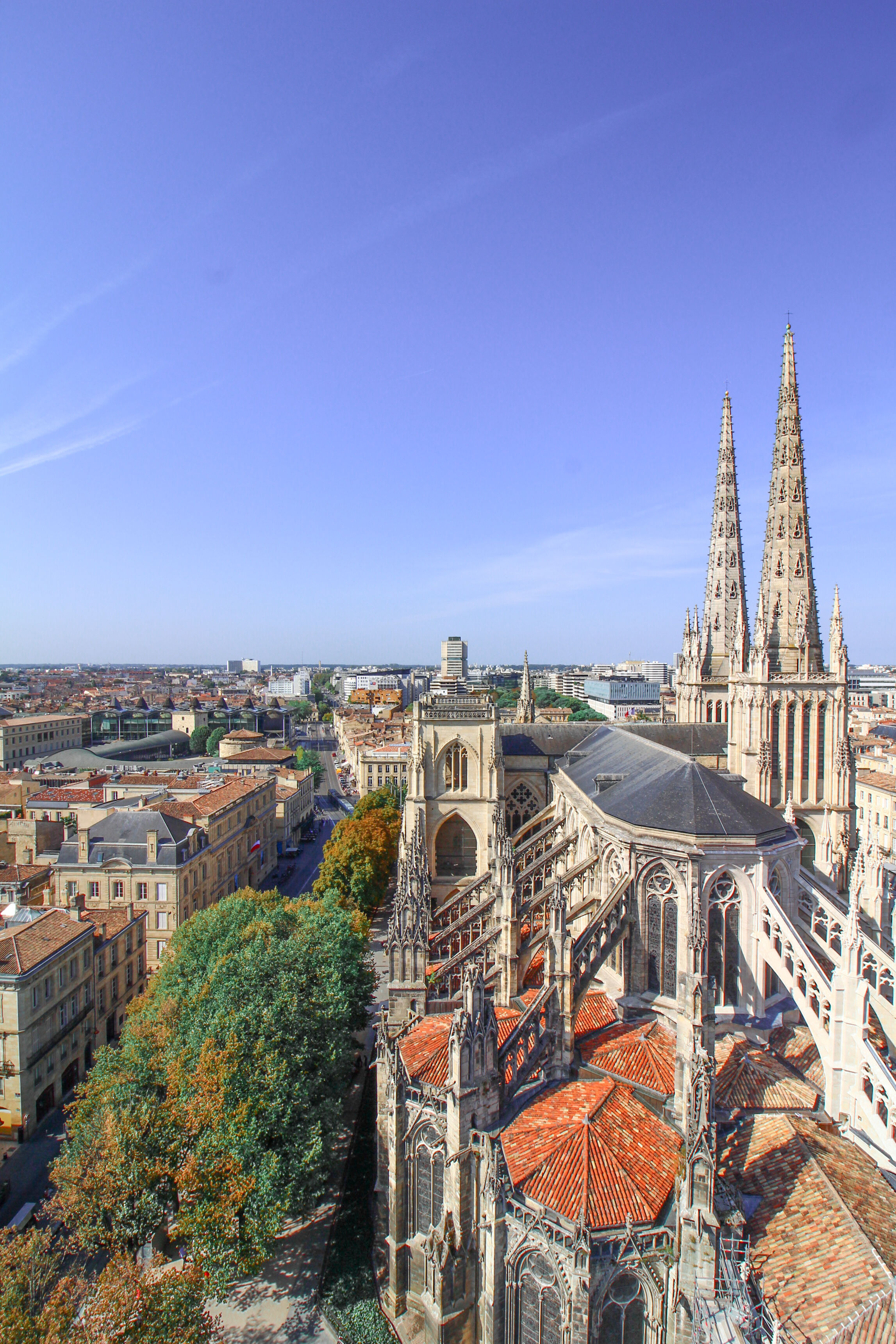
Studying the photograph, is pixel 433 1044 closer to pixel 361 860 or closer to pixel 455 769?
pixel 455 769

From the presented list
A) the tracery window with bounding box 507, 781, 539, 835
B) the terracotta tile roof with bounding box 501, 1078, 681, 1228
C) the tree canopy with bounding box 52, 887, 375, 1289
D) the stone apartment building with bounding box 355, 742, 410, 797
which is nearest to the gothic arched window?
the tracery window with bounding box 507, 781, 539, 835

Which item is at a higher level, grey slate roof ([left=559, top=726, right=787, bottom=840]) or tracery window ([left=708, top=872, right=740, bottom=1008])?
grey slate roof ([left=559, top=726, right=787, bottom=840])

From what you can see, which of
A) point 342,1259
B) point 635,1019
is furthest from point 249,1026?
point 635,1019

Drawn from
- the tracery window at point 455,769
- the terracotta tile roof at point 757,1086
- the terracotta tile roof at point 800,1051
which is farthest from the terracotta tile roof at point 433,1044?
the tracery window at point 455,769

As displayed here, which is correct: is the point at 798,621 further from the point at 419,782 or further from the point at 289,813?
the point at 289,813

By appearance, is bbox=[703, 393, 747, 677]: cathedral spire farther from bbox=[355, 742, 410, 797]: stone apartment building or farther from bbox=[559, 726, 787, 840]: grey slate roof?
bbox=[355, 742, 410, 797]: stone apartment building

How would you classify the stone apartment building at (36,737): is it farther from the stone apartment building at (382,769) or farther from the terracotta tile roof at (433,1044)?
the terracotta tile roof at (433,1044)

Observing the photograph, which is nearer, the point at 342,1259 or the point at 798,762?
the point at 342,1259
